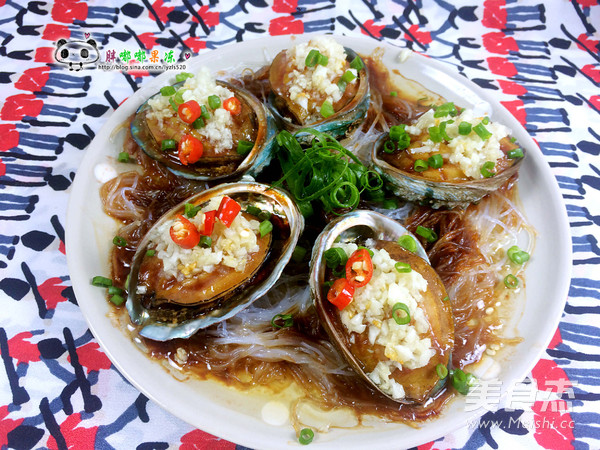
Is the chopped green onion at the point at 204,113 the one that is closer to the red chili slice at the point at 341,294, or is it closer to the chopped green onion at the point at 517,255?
the red chili slice at the point at 341,294

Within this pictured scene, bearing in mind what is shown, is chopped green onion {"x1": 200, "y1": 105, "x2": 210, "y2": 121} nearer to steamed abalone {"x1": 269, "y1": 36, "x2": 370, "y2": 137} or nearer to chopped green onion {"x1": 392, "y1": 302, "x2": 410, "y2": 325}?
steamed abalone {"x1": 269, "y1": 36, "x2": 370, "y2": 137}

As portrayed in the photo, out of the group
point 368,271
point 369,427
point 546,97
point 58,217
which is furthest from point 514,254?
point 58,217

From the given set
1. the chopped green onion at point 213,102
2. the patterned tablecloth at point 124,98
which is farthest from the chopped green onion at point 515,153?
the chopped green onion at point 213,102

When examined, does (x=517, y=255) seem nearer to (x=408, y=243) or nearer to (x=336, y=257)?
(x=408, y=243)

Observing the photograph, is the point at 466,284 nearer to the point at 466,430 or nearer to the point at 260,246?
the point at 466,430

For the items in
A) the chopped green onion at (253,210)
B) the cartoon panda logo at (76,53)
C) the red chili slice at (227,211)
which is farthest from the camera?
the cartoon panda logo at (76,53)

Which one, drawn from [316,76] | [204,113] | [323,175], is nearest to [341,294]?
[323,175]

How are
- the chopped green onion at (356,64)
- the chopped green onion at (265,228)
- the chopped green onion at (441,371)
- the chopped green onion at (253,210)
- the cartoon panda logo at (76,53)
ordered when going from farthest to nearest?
the cartoon panda logo at (76,53)
the chopped green onion at (356,64)
the chopped green onion at (253,210)
the chopped green onion at (265,228)
the chopped green onion at (441,371)
